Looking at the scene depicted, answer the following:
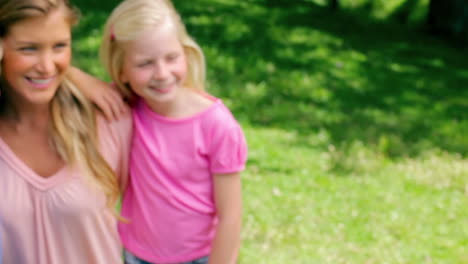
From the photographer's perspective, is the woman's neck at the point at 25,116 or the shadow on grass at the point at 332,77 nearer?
the woman's neck at the point at 25,116

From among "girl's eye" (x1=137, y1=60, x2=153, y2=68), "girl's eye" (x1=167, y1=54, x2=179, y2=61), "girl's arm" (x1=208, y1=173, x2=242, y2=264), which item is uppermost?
"girl's eye" (x1=167, y1=54, x2=179, y2=61)

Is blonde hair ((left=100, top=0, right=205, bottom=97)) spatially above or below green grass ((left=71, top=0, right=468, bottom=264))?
above

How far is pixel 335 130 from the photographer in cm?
764

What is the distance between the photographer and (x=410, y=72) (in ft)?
35.8

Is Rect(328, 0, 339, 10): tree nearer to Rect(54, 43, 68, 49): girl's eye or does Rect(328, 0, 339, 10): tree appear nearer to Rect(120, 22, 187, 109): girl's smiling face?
Rect(120, 22, 187, 109): girl's smiling face

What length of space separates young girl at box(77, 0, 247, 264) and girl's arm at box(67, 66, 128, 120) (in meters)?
0.07

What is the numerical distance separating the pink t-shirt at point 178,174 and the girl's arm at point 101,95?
0.34 feet

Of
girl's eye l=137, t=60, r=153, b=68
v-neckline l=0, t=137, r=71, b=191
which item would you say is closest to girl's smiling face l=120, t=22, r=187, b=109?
girl's eye l=137, t=60, r=153, b=68

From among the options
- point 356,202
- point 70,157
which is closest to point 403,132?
point 356,202

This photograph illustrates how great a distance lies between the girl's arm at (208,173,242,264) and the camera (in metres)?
2.60

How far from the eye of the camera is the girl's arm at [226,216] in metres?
2.60

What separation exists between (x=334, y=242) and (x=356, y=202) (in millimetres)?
791

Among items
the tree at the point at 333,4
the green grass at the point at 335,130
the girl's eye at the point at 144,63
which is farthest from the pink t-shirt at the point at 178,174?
the tree at the point at 333,4

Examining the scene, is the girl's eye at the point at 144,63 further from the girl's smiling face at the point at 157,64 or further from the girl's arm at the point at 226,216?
the girl's arm at the point at 226,216
